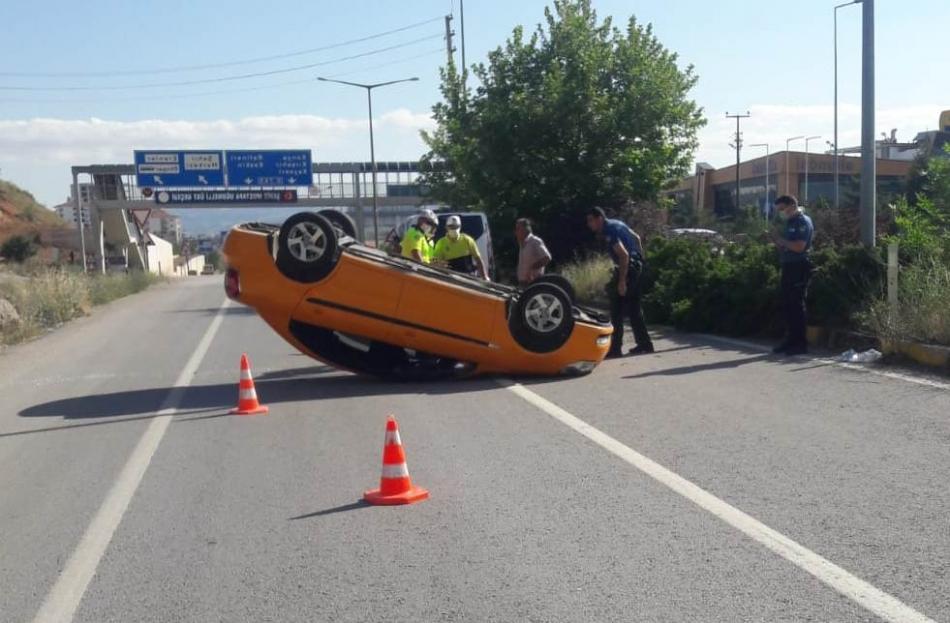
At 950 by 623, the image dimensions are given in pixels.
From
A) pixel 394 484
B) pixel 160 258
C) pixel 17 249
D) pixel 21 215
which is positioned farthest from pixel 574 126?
pixel 21 215

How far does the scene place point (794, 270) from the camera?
12797 mm

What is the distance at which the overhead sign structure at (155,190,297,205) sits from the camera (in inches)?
1877

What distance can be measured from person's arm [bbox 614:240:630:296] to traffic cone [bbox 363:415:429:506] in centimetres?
646

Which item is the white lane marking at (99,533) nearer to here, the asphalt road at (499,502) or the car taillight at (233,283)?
the asphalt road at (499,502)

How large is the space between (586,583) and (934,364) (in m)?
7.18

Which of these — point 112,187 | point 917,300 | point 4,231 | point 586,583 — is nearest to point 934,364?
point 917,300

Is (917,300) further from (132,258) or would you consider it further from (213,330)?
(132,258)

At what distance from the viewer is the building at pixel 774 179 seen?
56.0m

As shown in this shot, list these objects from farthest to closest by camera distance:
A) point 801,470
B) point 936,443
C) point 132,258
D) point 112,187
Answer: point 132,258 → point 112,187 → point 936,443 → point 801,470

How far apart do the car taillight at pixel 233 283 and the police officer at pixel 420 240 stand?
250 cm

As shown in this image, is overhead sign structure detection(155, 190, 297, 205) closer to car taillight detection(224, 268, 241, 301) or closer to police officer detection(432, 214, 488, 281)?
police officer detection(432, 214, 488, 281)

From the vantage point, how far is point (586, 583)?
17.0 ft

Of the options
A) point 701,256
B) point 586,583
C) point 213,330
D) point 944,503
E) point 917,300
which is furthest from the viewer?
point 213,330

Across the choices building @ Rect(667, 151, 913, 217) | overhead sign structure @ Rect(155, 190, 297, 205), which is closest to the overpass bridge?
overhead sign structure @ Rect(155, 190, 297, 205)
